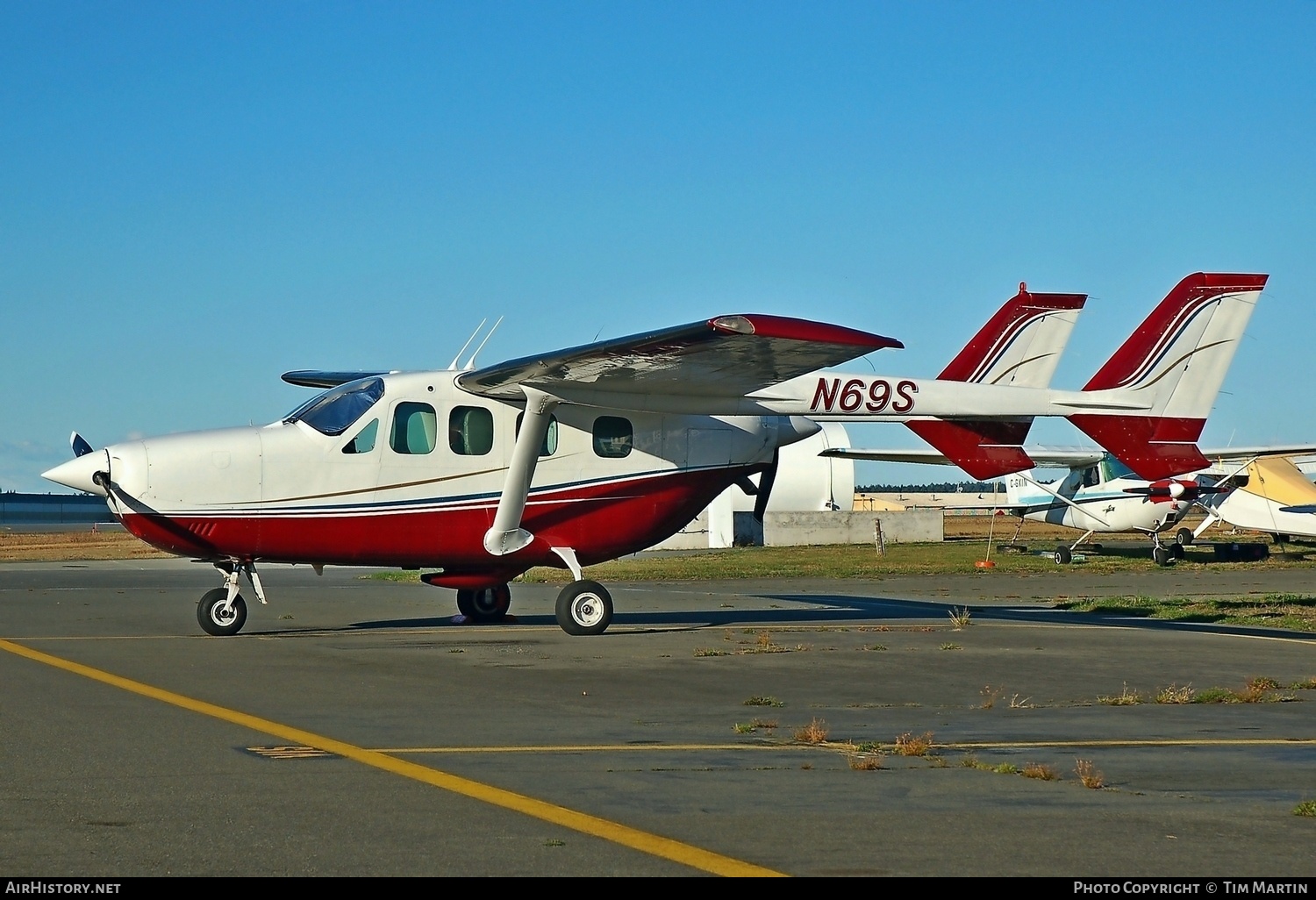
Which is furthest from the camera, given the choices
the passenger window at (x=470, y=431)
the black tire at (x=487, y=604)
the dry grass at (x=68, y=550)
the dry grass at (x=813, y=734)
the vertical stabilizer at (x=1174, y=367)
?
the dry grass at (x=68, y=550)

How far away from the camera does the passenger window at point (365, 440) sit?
16.0m

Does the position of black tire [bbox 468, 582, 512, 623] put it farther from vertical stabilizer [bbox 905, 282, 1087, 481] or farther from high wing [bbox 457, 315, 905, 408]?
vertical stabilizer [bbox 905, 282, 1087, 481]

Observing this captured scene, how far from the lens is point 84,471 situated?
14.8m

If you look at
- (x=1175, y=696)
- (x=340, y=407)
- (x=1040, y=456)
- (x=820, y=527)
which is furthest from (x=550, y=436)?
(x=820, y=527)

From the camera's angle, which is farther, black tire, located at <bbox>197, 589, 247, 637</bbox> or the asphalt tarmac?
black tire, located at <bbox>197, 589, 247, 637</bbox>

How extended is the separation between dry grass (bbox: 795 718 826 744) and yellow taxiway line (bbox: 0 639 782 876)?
2.34 m

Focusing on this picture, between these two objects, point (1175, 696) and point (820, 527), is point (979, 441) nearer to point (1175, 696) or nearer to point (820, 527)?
point (1175, 696)

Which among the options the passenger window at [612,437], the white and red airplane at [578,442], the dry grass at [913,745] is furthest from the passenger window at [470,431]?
the dry grass at [913,745]

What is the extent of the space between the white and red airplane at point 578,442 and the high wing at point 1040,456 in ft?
60.8

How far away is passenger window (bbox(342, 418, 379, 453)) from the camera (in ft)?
52.6

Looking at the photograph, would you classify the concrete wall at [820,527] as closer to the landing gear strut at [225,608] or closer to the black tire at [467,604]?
the black tire at [467,604]

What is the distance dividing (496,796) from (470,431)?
1048 cm

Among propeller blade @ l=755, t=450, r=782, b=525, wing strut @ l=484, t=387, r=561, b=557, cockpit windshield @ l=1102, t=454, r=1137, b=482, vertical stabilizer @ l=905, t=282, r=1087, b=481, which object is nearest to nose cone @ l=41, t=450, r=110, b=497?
wing strut @ l=484, t=387, r=561, b=557

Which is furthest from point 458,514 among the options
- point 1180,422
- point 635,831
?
point 635,831
